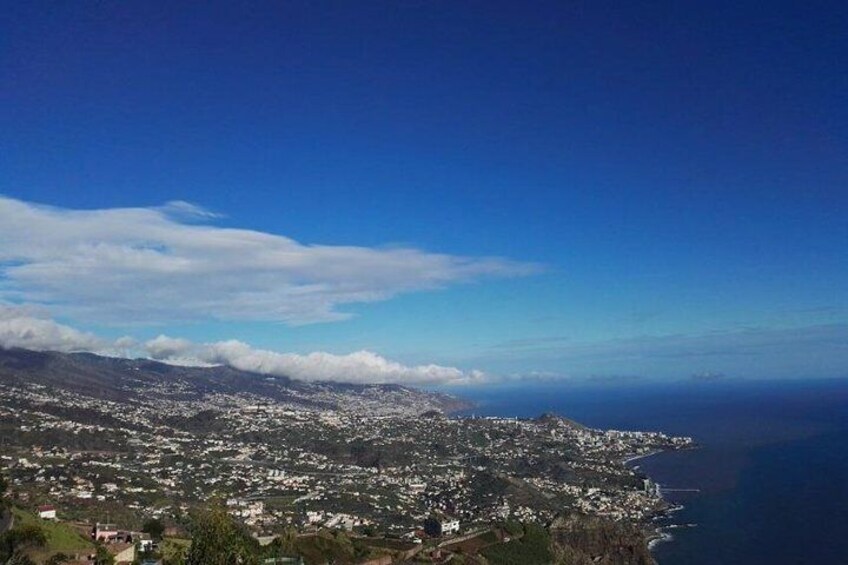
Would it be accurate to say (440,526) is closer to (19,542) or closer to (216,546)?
(19,542)

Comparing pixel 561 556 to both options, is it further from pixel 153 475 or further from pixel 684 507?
pixel 153 475

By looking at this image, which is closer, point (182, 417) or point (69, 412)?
point (69, 412)

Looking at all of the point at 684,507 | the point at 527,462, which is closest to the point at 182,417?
the point at 527,462

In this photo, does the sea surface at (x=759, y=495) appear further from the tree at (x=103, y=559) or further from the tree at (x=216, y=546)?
the tree at (x=216, y=546)

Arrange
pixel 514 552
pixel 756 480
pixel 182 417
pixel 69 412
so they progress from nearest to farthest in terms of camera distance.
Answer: pixel 514 552, pixel 756 480, pixel 69 412, pixel 182 417

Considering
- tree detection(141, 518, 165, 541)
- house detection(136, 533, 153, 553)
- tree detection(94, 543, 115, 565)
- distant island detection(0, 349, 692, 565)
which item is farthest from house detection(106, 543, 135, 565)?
tree detection(141, 518, 165, 541)

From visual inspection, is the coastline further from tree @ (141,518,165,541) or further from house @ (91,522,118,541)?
house @ (91,522,118,541)

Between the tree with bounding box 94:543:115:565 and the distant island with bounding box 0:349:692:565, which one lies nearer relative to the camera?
the tree with bounding box 94:543:115:565
